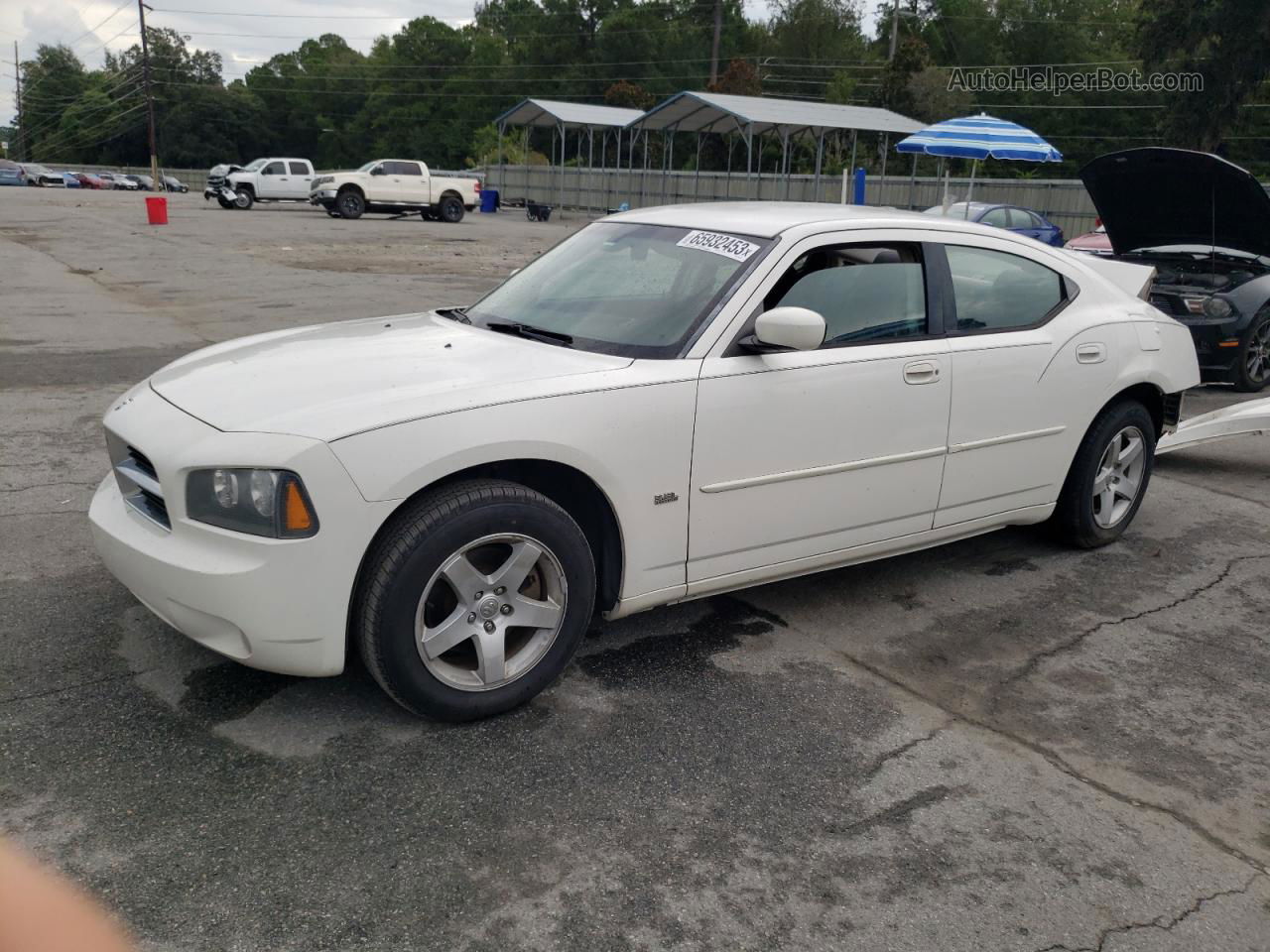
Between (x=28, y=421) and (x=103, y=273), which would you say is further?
(x=103, y=273)

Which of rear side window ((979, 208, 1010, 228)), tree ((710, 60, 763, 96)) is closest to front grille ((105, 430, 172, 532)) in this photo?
rear side window ((979, 208, 1010, 228))

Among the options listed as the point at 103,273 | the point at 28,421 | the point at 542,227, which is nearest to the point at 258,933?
the point at 28,421

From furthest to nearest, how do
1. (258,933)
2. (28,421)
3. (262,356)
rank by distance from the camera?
(28,421) → (262,356) → (258,933)

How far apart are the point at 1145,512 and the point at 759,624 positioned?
292 centimetres

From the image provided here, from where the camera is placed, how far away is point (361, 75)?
108188mm

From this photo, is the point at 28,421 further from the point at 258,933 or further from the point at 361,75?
the point at 361,75

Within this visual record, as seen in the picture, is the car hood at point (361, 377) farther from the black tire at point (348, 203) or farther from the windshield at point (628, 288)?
the black tire at point (348, 203)

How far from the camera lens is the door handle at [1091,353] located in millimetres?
4762

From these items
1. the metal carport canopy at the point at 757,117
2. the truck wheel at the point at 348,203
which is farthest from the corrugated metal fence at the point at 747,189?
A: the truck wheel at the point at 348,203

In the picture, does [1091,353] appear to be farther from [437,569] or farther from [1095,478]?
[437,569]

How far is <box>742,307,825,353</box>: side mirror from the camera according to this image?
3.54 metres

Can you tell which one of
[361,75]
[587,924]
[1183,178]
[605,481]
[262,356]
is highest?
[361,75]

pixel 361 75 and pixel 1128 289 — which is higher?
pixel 361 75

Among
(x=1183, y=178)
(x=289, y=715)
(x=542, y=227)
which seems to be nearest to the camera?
(x=289, y=715)
